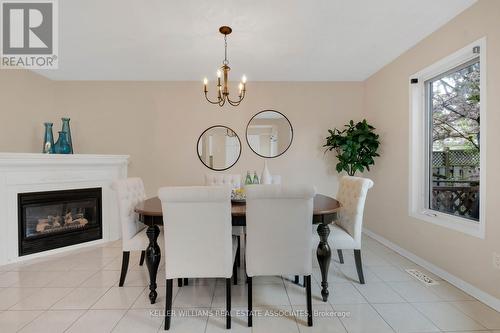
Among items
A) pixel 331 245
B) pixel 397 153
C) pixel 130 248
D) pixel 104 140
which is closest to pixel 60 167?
pixel 104 140

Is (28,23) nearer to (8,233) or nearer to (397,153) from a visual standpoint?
(8,233)

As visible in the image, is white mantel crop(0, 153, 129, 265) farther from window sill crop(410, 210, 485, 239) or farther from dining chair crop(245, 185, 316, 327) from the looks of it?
window sill crop(410, 210, 485, 239)

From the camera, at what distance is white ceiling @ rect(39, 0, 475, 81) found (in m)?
2.03

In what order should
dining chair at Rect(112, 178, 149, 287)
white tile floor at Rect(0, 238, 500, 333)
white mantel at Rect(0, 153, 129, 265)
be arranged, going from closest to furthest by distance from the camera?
white tile floor at Rect(0, 238, 500, 333), dining chair at Rect(112, 178, 149, 287), white mantel at Rect(0, 153, 129, 265)

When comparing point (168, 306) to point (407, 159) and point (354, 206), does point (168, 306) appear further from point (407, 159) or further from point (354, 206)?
point (407, 159)

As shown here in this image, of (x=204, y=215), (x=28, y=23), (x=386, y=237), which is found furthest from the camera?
(x=386, y=237)

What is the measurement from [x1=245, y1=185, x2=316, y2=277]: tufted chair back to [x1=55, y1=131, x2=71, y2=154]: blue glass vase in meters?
3.04

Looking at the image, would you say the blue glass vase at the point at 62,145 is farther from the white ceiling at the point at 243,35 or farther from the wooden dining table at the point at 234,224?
the wooden dining table at the point at 234,224

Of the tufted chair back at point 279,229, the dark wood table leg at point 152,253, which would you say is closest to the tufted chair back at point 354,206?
the tufted chair back at point 279,229

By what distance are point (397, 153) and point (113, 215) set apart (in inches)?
157

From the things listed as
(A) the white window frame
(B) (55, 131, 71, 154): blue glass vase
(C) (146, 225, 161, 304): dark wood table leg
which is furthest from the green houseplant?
(B) (55, 131, 71, 154): blue glass vase

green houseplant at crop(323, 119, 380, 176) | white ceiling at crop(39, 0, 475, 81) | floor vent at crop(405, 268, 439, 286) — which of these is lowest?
floor vent at crop(405, 268, 439, 286)

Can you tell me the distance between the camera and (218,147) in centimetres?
378

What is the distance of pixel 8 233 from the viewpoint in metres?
2.66
